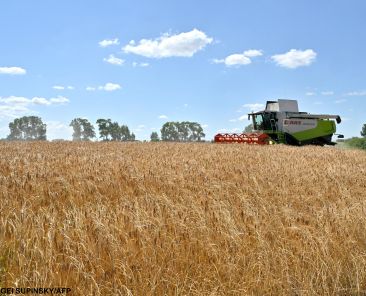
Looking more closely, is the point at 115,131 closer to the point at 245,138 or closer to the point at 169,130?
the point at 169,130

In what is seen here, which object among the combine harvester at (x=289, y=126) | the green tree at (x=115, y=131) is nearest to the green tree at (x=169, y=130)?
the green tree at (x=115, y=131)

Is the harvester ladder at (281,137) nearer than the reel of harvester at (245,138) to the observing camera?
No

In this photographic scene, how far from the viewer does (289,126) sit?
31359mm

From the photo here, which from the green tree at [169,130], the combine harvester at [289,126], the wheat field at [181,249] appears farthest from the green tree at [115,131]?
the wheat field at [181,249]

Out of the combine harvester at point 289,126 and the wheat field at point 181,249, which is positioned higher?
the combine harvester at point 289,126

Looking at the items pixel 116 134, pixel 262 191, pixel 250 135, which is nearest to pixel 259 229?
pixel 262 191

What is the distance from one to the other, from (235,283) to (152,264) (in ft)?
2.35

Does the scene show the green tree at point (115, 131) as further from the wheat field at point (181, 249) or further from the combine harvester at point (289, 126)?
the wheat field at point (181, 249)

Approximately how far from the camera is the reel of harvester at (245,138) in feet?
93.5
